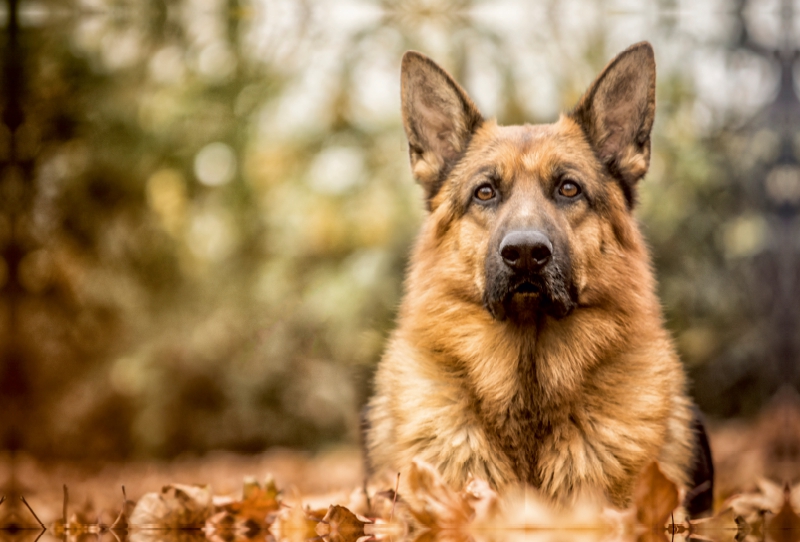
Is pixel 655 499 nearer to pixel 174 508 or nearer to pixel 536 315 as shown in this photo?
pixel 536 315

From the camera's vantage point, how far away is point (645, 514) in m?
2.70

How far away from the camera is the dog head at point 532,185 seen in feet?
9.96

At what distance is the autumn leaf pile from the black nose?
2.94ft

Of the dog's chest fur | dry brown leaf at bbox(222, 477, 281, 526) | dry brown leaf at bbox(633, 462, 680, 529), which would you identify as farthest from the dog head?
dry brown leaf at bbox(222, 477, 281, 526)

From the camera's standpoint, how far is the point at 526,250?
2918 millimetres

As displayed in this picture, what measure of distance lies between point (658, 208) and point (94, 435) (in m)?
5.47

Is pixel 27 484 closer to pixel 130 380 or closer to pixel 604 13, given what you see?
pixel 130 380

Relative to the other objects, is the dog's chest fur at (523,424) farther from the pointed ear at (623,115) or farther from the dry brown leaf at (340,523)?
the pointed ear at (623,115)

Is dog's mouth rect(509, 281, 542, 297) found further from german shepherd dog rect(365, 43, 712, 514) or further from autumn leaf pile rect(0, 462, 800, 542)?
autumn leaf pile rect(0, 462, 800, 542)

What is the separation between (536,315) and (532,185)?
0.60 meters

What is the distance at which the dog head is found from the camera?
9.96 feet

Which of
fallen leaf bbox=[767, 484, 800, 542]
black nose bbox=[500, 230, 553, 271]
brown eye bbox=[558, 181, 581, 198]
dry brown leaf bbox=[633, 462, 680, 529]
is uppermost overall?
brown eye bbox=[558, 181, 581, 198]

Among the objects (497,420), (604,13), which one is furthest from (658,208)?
(497,420)

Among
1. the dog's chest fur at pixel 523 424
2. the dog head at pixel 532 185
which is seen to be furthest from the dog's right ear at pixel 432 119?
the dog's chest fur at pixel 523 424
